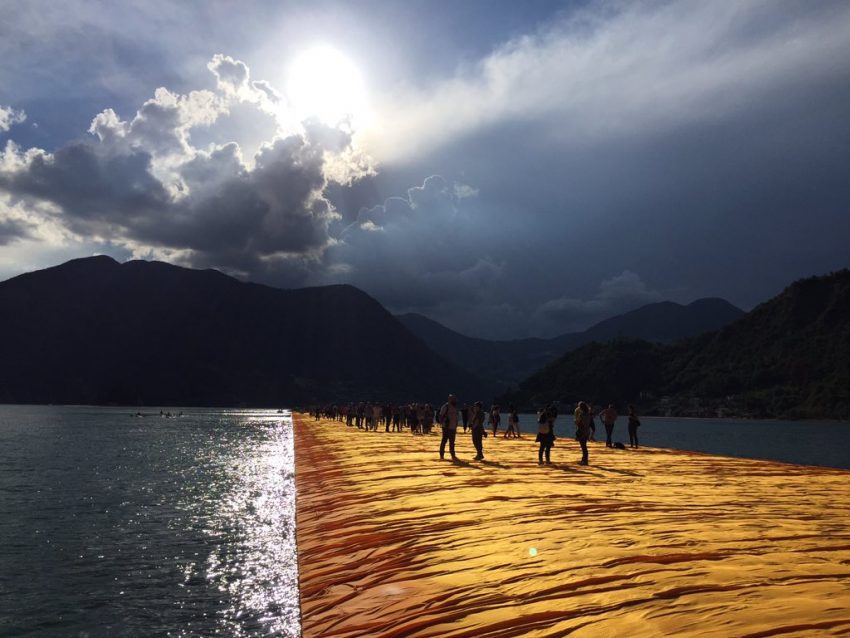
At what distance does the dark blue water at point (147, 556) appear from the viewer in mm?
9219

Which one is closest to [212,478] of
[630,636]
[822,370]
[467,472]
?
[467,472]

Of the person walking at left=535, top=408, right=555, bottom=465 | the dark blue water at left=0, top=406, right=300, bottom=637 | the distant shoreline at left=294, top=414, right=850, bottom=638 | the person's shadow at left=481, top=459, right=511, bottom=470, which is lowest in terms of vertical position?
the dark blue water at left=0, top=406, right=300, bottom=637

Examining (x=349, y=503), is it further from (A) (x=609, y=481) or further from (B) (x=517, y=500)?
(A) (x=609, y=481)

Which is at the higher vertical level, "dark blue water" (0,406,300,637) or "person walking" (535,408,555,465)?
"person walking" (535,408,555,465)

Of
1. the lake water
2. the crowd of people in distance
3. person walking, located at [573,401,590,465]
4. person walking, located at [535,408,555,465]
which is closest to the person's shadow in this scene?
the crowd of people in distance

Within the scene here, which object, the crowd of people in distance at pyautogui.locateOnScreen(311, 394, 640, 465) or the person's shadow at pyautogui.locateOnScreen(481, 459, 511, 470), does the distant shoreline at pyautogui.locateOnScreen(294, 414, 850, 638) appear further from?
the crowd of people in distance at pyautogui.locateOnScreen(311, 394, 640, 465)

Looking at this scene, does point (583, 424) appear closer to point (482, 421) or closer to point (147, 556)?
point (482, 421)

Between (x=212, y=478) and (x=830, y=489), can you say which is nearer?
(x=830, y=489)

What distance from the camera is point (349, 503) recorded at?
15.2m

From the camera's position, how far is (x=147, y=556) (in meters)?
13.1

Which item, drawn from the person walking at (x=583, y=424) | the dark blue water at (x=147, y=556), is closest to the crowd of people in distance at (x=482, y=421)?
the person walking at (x=583, y=424)

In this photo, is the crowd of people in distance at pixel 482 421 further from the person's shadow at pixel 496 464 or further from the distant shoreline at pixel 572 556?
the distant shoreline at pixel 572 556

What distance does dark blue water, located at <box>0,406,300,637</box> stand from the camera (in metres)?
9.22

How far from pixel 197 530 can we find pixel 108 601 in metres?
5.97
